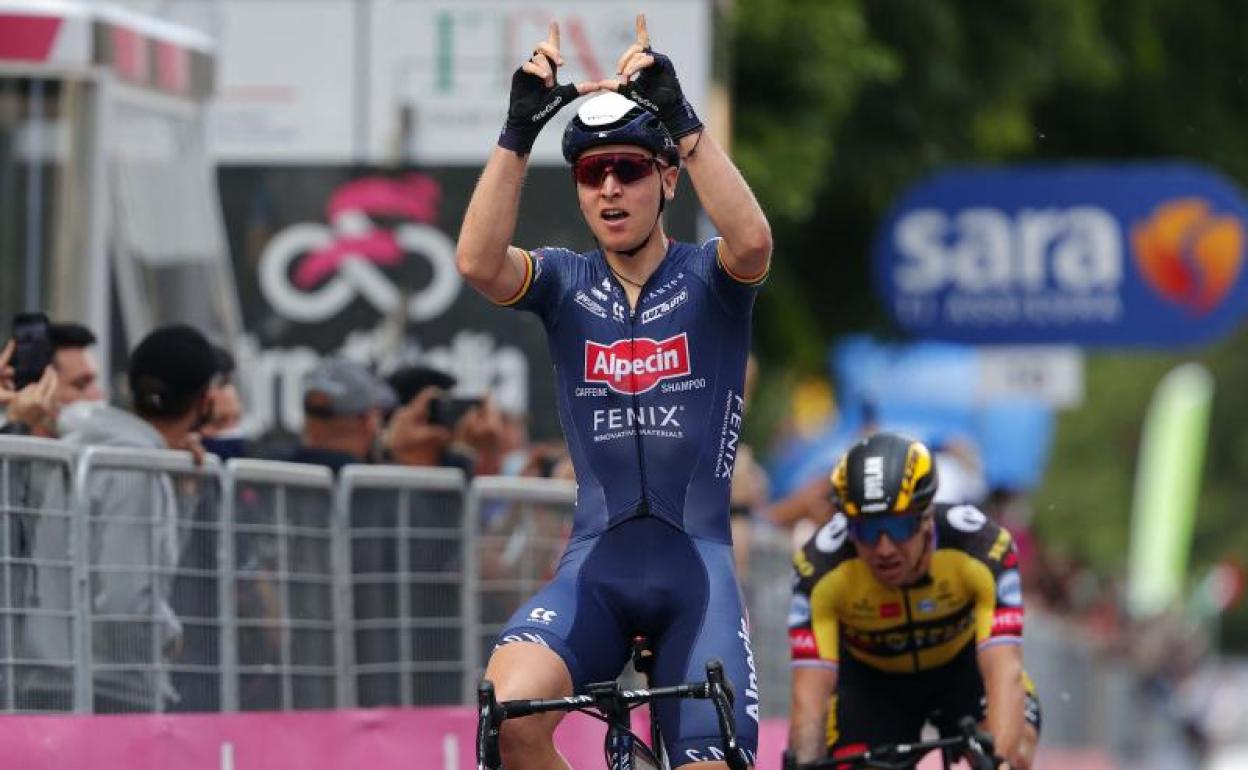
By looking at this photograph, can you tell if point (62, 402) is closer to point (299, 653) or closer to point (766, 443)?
point (299, 653)

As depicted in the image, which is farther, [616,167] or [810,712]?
[810,712]

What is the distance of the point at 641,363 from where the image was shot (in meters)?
7.90

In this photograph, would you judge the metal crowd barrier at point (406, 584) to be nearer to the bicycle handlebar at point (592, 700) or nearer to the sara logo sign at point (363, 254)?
the bicycle handlebar at point (592, 700)

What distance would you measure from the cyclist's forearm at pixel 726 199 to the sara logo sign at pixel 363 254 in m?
8.19

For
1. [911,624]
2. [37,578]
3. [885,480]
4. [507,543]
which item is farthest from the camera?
[507,543]

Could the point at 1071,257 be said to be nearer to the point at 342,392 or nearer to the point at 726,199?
the point at 342,392

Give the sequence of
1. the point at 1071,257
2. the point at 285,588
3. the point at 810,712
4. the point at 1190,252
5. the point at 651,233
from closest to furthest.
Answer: the point at 651,233
the point at 810,712
the point at 285,588
the point at 1190,252
the point at 1071,257

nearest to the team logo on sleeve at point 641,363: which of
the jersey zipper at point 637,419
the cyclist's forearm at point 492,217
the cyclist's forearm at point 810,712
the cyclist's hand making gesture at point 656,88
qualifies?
the jersey zipper at point 637,419

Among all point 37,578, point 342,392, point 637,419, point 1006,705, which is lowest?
point 1006,705

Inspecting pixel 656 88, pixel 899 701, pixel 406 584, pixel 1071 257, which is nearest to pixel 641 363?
pixel 656 88

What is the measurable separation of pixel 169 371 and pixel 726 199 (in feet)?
9.10

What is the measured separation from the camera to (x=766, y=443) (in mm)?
29719

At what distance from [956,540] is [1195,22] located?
17206 millimetres

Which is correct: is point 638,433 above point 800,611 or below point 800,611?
above
